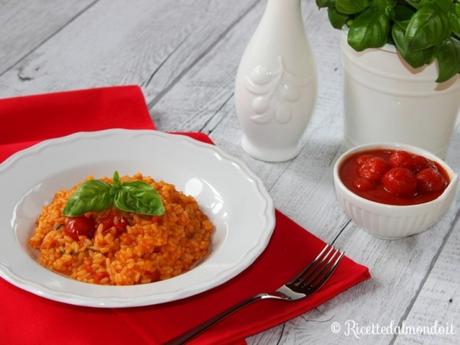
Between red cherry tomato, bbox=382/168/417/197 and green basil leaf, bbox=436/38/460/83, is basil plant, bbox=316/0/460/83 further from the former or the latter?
red cherry tomato, bbox=382/168/417/197

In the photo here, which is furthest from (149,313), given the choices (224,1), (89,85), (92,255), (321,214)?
(224,1)

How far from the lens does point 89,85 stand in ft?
7.69

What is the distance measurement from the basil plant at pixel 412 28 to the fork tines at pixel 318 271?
437 millimetres

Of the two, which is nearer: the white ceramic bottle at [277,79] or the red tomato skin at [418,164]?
the red tomato skin at [418,164]

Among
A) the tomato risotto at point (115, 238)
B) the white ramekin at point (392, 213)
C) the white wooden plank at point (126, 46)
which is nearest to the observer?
the tomato risotto at point (115, 238)

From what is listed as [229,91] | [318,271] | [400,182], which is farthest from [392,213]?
[229,91]

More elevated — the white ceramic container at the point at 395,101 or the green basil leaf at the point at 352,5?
the green basil leaf at the point at 352,5

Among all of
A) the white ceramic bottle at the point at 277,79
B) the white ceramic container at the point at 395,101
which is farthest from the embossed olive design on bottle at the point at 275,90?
the white ceramic container at the point at 395,101

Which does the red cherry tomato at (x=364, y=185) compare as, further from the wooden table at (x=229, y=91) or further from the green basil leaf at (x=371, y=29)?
the green basil leaf at (x=371, y=29)

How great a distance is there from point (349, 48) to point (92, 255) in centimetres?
76

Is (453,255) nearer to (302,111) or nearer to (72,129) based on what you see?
(302,111)

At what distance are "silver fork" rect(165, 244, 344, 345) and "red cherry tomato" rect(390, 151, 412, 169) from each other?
0.72ft

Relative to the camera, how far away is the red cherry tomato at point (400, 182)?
65.1 inches

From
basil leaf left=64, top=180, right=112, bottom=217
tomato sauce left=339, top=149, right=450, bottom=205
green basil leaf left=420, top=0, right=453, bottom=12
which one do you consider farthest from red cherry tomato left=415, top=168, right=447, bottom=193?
→ basil leaf left=64, top=180, right=112, bottom=217
